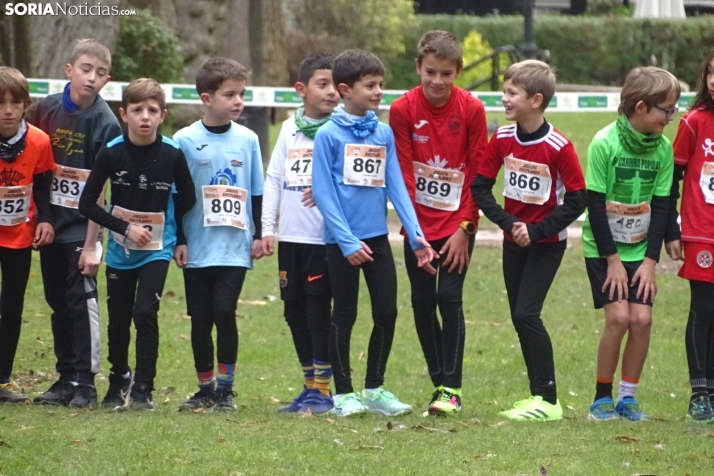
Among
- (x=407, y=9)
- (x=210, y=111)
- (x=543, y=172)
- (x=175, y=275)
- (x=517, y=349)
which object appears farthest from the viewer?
(x=407, y=9)

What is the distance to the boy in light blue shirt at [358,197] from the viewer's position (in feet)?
21.5

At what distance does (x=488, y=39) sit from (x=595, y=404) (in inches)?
1193

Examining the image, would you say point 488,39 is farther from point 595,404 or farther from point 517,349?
point 595,404

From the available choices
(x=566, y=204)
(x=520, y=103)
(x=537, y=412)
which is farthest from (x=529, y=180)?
(x=537, y=412)

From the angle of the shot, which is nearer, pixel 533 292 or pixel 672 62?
pixel 533 292

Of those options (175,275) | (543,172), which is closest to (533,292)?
(543,172)

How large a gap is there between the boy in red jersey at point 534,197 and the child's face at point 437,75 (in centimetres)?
31

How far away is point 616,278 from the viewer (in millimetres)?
6434

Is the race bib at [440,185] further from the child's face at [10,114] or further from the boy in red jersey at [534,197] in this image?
the child's face at [10,114]

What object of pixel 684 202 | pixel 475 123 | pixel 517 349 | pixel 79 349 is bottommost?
pixel 517 349

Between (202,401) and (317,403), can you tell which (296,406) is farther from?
(202,401)

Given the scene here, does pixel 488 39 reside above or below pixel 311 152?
above

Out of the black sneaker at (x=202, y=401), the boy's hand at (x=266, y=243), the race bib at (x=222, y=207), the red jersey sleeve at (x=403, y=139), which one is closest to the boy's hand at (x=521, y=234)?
the red jersey sleeve at (x=403, y=139)

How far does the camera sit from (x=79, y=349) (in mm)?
6996
